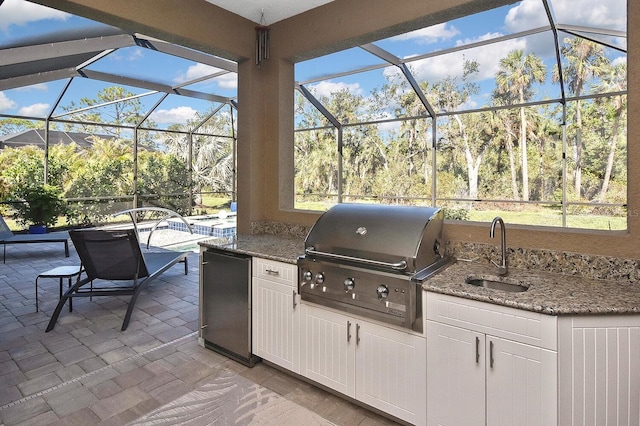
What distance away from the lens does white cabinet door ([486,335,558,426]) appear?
59.4 inches

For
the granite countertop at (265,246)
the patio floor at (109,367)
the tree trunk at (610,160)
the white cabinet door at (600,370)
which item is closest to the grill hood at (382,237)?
the granite countertop at (265,246)

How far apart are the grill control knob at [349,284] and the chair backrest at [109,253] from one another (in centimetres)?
239

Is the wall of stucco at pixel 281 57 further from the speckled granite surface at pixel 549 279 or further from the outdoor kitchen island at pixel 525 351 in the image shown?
the outdoor kitchen island at pixel 525 351

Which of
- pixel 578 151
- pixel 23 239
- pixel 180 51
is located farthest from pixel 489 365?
pixel 578 151

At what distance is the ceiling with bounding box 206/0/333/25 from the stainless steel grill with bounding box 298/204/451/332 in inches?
65.9

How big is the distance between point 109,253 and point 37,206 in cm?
462

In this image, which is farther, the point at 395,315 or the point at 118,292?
the point at 118,292

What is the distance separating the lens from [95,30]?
455cm

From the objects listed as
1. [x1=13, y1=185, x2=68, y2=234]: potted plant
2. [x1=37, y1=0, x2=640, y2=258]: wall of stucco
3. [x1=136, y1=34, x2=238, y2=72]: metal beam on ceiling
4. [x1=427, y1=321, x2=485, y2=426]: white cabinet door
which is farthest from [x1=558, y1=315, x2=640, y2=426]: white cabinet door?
[x1=13, y1=185, x2=68, y2=234]: potted plant

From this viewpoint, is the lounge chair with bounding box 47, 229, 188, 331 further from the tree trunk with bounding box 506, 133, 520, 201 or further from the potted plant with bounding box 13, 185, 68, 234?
the tree trunk with bounding box 506, 133, 520, 201

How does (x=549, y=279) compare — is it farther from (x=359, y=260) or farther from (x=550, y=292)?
(x=359, y=260)

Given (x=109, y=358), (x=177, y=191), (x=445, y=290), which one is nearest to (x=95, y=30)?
(x=109, y=358)

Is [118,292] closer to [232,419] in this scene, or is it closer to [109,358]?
[109,358]

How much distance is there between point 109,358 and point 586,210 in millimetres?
7861
